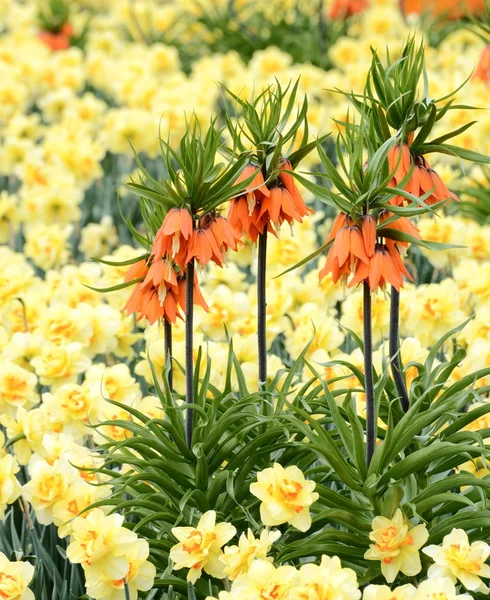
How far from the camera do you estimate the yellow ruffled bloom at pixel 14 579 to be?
216cm

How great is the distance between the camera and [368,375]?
6.88 ft

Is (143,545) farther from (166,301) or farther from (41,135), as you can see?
(41,135)

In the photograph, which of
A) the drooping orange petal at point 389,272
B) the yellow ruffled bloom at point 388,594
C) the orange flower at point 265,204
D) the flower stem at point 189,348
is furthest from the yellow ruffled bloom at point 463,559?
the orange flower at point 265,204

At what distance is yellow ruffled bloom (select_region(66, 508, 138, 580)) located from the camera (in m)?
2.09

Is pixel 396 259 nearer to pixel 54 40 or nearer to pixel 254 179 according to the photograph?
pixel 254 179

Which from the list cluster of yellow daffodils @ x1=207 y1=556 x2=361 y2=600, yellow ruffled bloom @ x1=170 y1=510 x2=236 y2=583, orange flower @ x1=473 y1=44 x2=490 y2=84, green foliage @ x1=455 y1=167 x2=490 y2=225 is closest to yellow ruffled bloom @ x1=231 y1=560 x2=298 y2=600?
cluster of yellow daffodils @ x1=207 y1=556 x2=361 y2=600

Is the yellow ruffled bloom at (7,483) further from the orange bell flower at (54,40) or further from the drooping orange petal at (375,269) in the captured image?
the orange bell flower at (54,40)

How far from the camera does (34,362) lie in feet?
10.1

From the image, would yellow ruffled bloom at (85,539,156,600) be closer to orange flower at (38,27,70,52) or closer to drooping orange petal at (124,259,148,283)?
drooping orange petal at (124,259,148,283)

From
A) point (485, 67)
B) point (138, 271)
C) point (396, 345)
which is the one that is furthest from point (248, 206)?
point (485, 67)

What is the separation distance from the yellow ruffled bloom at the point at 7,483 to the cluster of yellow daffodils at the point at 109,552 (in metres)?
0.35

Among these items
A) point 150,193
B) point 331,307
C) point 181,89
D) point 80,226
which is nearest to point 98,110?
point 181,89

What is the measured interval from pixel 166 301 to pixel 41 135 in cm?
439

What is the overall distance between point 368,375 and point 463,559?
39cm
